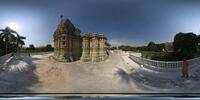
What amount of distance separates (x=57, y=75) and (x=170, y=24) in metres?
0.85

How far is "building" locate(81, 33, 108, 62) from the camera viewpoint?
354cm

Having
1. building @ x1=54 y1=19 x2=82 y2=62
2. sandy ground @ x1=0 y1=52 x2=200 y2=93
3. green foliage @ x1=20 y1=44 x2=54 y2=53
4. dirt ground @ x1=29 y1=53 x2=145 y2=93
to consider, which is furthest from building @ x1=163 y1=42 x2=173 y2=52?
green foliage @ x1=20 y1=44 x2=54 y2=53

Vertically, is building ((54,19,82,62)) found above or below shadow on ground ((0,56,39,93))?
above

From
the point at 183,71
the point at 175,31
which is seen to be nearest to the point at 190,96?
the point at 183,71

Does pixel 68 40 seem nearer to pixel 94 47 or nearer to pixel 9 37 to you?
pixel 94 47

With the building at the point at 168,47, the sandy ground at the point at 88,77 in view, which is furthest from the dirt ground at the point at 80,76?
the building at the point at 168,47

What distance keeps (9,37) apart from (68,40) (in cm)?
39

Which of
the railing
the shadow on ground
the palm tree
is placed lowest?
the shadow on ground

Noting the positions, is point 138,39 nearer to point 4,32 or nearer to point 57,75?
point 57,75

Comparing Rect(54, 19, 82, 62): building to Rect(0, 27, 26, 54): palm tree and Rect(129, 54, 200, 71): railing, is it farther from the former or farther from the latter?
Rect(129, 54, 200, 71): railing

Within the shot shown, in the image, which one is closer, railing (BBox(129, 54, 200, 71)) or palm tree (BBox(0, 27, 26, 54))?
palm tree (BBox(0, 27, 26, 54))

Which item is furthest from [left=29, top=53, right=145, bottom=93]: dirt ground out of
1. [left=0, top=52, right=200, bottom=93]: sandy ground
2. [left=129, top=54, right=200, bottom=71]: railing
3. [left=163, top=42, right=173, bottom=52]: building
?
[left=163, top=42, right=173, bottom=52]: building

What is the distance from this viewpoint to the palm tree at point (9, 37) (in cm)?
342

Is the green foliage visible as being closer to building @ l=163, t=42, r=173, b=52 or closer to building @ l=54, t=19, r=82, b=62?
building @ l=54, t=19, r=82, b=62
